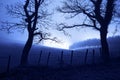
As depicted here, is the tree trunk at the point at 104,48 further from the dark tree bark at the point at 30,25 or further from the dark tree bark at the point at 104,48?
the dark tree bark at the point at 30,25

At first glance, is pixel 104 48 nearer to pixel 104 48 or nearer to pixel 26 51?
pixel 104 48

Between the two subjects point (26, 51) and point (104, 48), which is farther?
point (104, 48)

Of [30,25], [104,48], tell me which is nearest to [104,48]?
[104,48]

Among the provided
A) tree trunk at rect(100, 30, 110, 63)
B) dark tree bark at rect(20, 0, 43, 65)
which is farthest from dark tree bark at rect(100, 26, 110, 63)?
dark tree bark at rect(20, 0, 43, 65)

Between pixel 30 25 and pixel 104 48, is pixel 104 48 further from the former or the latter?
pixel 30 25

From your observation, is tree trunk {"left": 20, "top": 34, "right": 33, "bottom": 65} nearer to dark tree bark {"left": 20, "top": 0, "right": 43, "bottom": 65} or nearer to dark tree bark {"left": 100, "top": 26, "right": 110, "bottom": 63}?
dark tree bark {"left": 20, "top": 0, "right": 43, "bottom": 65}

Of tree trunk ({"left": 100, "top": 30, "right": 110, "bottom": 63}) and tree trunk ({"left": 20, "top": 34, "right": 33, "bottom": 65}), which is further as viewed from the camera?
tree trunk ({"left": 100, "top": 30, "right": 110, "bottom": 63})

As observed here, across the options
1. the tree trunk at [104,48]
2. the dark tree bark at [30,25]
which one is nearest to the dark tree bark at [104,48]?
the tree trunk at [104,48]

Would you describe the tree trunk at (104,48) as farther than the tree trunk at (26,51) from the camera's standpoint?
Yes

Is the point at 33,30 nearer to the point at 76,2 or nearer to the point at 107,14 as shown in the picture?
the point at 76,2

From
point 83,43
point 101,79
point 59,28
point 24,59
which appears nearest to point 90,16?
point 59,28

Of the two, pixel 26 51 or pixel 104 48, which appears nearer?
pixel 26 51

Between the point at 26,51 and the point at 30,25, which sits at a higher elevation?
the point at 30,25

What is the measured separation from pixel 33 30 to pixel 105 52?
30.8 ft
